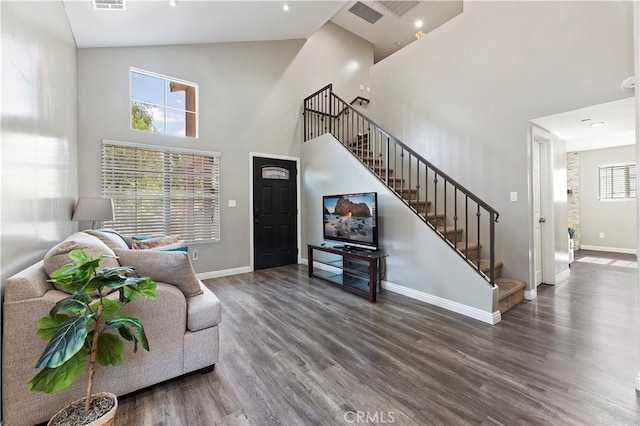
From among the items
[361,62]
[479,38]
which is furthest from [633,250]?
[361,62]

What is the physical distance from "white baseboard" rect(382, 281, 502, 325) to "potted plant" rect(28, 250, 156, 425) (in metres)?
2.88

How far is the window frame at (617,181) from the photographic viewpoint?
19.4 feet

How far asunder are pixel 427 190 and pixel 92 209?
444 cm

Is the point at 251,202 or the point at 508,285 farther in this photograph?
the point at 251,202

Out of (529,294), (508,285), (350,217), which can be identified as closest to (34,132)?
(350,217)

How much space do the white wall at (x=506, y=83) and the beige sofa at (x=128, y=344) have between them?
3772 mm

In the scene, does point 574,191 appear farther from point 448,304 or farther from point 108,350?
point 108,350

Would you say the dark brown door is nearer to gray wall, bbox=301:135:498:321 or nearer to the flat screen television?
gray wall, bbox=301:135:498:321

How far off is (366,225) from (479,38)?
10.0 feet

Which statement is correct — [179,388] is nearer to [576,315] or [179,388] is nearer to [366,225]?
[366,225]

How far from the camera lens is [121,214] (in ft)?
12.4

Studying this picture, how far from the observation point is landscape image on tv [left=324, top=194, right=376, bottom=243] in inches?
143

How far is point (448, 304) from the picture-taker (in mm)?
3020

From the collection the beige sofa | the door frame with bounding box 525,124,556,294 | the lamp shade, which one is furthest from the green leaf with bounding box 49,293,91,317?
the door frame with bounding box 525,124,556,294
